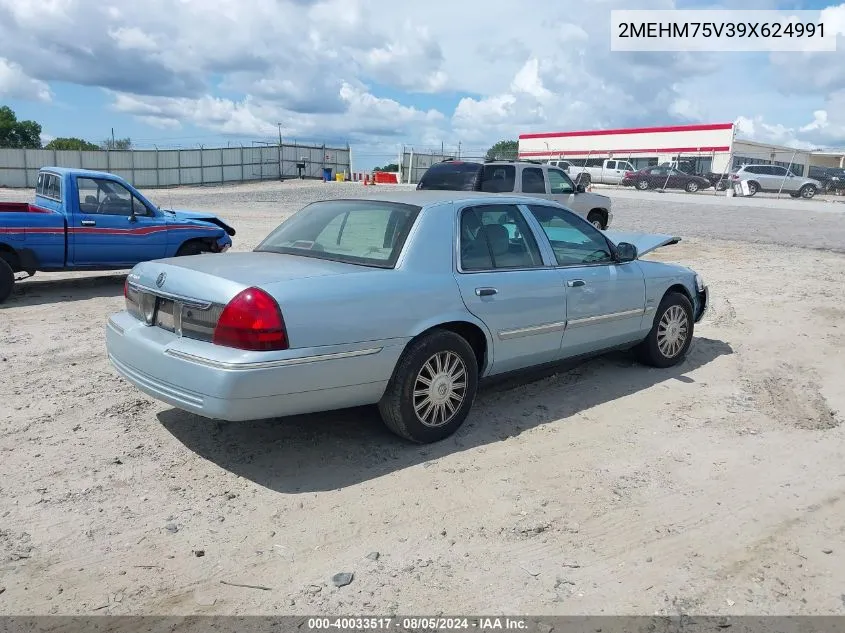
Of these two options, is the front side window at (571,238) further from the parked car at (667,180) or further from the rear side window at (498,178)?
the parked car at (667,180)

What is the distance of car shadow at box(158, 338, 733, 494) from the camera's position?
4176mm

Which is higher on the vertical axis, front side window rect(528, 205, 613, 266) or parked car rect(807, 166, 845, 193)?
parked car rect(807, 166, 845, 193)

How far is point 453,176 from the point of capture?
506 inches

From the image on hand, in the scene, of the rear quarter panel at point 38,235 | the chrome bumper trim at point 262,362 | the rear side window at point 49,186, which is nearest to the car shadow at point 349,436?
the chrome bumper trim at point 262,362

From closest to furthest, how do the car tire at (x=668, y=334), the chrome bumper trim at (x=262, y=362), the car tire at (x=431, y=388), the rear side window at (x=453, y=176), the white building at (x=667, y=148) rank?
1. the chrome bumper trim at (x=262, y=362)
2. the car tire at (x=431, y=388)
3. the car tire at (x=668, y=334)
4. the rear side window at (x=453, y=176)
5. the white building at (x=667, y=148)

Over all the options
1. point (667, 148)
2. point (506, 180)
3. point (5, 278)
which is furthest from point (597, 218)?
point (667, 148)

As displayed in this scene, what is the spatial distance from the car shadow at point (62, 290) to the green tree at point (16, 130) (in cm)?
8052

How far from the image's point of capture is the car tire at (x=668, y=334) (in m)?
6.25

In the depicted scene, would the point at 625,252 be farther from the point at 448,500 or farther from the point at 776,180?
the point at 776,180

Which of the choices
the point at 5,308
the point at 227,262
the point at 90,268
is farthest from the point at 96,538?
the point at 90,268

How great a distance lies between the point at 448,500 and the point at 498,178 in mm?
10112

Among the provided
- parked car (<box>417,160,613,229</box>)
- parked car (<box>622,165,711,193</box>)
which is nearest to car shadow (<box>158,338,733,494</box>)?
parked car (<box>417,160,613,229</box>)

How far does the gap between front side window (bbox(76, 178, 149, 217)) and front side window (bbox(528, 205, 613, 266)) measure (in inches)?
256

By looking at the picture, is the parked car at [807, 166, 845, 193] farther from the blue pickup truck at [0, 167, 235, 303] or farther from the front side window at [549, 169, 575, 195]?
the blue pickup truck at [0, 167, 235, 303]
